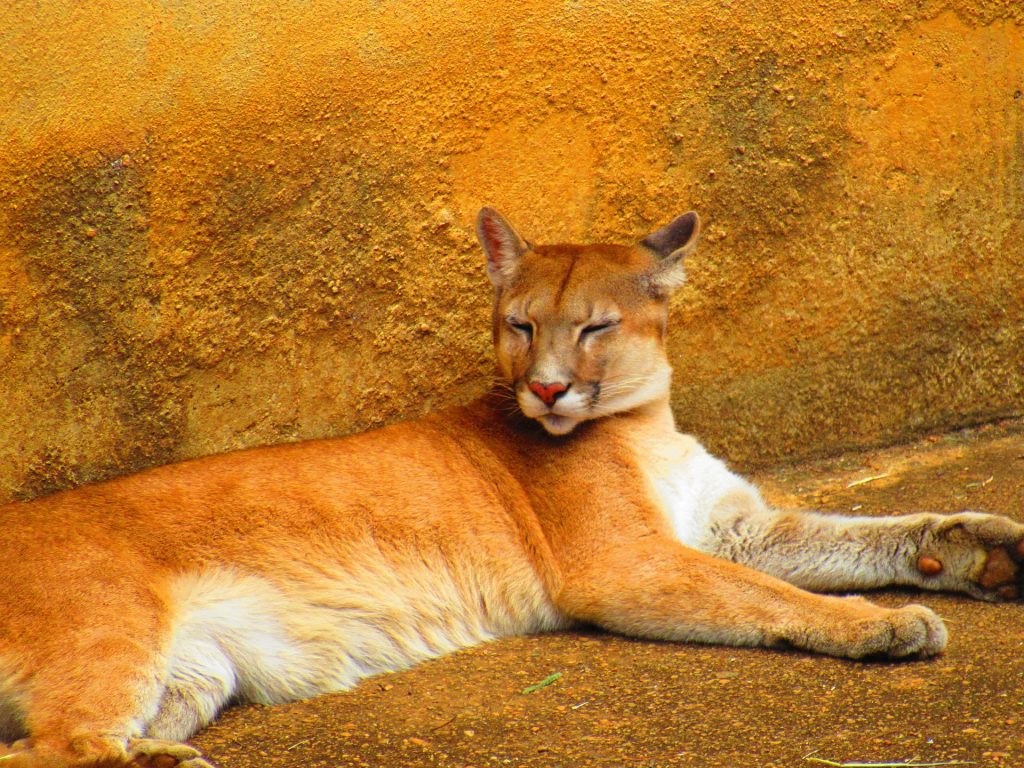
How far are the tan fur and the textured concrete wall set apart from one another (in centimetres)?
42

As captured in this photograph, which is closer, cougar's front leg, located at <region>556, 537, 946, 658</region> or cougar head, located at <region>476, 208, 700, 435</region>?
cougar's front leg, located at <region>556, 537, 946, 658</region>

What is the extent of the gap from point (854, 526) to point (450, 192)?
6.89ft

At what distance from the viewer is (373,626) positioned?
4.30 meters

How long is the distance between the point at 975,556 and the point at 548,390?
168cm

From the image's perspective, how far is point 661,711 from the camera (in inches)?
147

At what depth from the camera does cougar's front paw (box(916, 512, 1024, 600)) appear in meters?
4.44

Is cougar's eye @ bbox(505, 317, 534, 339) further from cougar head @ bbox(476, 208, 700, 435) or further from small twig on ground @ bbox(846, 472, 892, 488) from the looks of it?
small twig on ground @ bbox(846, 472, 892, 488)

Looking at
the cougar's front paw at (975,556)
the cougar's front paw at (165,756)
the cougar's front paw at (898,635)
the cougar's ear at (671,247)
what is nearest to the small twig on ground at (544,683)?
the cougar's front paw at (898,635)

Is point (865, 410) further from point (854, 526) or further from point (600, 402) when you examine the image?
point (600, 402)

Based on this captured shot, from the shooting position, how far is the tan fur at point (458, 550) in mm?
3713

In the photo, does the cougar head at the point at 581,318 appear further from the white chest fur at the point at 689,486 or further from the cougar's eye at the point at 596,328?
the white chest fur at the point at 689,486

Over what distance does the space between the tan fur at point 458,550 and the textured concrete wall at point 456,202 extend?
1.37 ft

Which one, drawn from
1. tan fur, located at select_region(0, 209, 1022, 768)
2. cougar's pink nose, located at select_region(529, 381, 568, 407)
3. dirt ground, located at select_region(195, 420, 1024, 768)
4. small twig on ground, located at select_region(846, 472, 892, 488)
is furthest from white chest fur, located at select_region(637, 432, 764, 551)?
small twig on ground, located at select_region(846, 472, 892, 488)

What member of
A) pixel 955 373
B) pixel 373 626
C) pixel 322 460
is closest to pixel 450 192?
pixel 322 460
